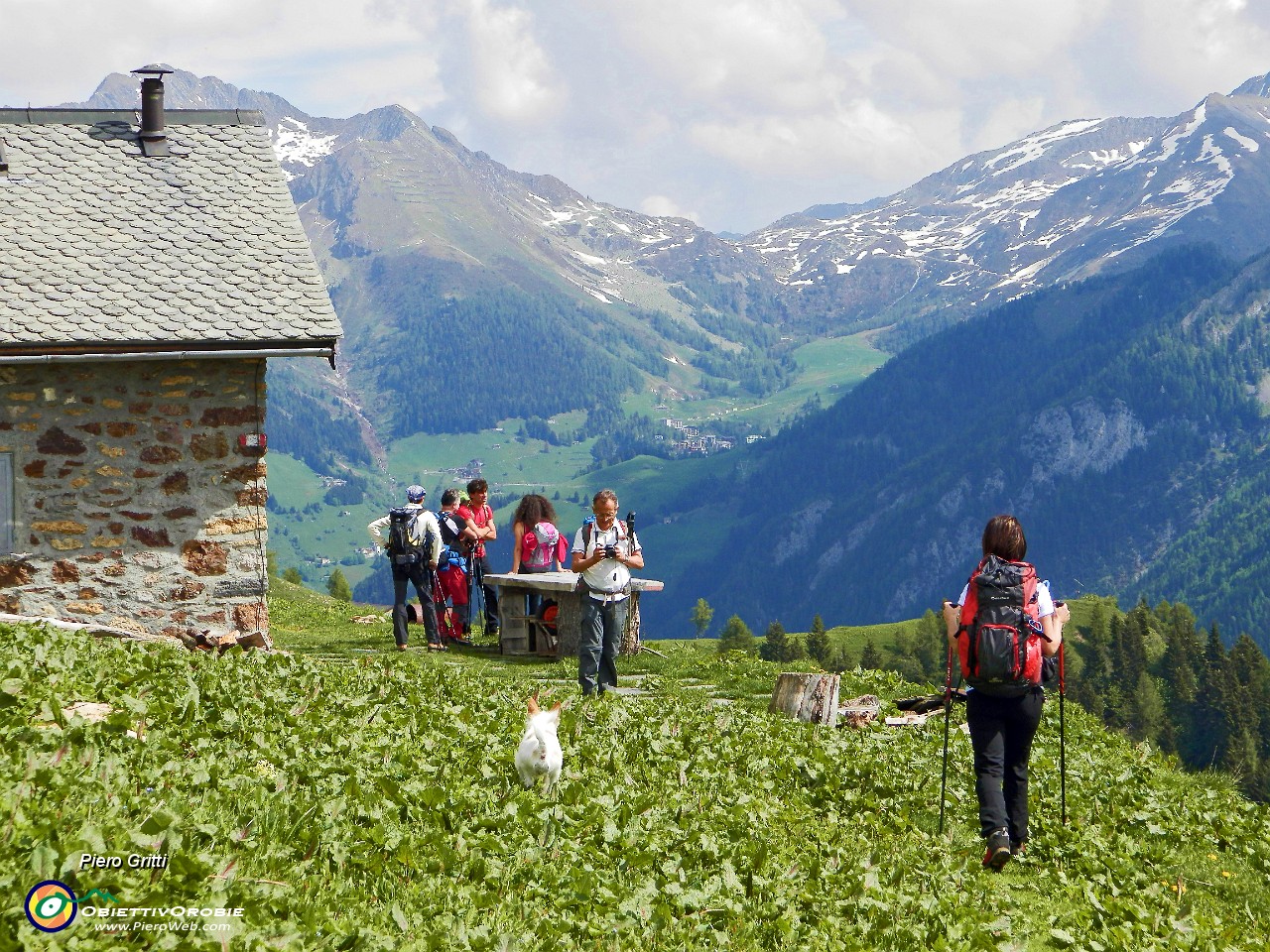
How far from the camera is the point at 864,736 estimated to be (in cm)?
1296

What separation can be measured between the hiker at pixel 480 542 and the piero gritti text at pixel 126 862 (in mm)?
14240

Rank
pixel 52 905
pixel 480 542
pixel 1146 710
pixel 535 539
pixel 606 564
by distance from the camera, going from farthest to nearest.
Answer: pixel 1146 710 → pixel 480 542 → pixel 535 539 → pixel 606 564 → pixel 52 905

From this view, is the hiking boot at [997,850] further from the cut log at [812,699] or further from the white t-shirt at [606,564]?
→ the white t-shirt at [606,564]

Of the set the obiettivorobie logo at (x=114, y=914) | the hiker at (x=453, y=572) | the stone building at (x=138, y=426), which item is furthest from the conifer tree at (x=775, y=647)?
the obiettivorobie logo at (x=114, y=914)

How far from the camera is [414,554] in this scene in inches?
730

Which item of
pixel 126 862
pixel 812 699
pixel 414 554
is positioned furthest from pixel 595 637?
pixel 126 862

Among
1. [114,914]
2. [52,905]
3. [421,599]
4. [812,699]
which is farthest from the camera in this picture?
[421,599]

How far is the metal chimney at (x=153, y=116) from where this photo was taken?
19641mm

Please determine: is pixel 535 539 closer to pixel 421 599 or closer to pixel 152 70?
pixel 421 599

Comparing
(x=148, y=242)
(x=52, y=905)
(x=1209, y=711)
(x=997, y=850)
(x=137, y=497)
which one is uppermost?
(x=148, y=242)

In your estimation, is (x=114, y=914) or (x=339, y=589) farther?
(x=339, y=589)

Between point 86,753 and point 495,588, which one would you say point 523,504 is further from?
point 86,753

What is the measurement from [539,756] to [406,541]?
10331 millimetres

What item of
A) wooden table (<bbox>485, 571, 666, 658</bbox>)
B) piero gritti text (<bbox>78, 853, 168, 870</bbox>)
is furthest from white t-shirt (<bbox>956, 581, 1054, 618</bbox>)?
wooden table (<bbox>485, 571, 666, 658</bbox>)
